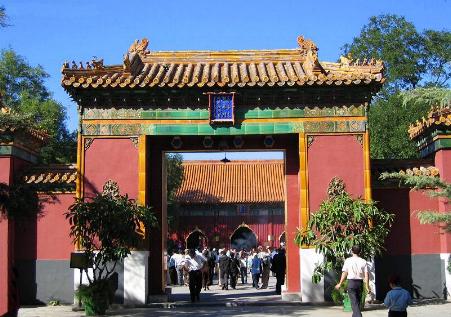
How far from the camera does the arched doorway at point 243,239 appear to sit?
130 ft

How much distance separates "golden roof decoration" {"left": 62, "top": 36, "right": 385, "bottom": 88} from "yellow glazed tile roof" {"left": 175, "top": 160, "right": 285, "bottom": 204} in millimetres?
21326

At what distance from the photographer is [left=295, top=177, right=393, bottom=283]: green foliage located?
13.1 meters

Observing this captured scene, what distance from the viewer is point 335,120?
14906 mm

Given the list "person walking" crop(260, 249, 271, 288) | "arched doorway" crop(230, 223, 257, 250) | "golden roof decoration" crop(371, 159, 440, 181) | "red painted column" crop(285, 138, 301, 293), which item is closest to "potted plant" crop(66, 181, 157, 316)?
"red painted column" crop(285, 138, 301, 293)

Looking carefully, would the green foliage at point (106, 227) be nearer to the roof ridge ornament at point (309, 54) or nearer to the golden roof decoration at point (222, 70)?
the golden roof decoration at point (222, 70)

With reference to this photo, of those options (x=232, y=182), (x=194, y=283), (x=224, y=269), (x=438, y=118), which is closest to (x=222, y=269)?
(x=224, y=269)

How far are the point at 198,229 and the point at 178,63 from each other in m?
22.6

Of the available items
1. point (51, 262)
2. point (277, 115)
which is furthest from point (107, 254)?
point (277, 115)

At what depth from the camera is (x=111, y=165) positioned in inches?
589

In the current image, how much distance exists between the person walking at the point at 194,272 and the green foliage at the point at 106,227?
249 centimetres

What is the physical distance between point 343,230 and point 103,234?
489 cm

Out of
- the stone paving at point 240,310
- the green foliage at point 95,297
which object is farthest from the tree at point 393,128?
the green foliage at point 95,297

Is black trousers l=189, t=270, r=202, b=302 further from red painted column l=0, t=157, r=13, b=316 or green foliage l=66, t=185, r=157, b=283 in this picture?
red painted column l=0, t=157, r=13, b=316

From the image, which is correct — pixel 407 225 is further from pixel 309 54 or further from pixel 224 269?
pixel 224 269
